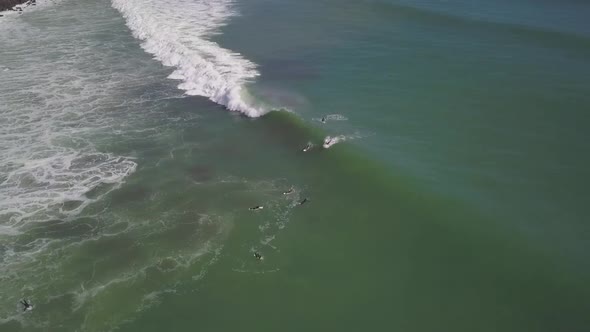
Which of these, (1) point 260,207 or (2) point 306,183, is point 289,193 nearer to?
(2) point 306,183

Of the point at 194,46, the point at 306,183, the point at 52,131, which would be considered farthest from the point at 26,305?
the point at 194,46

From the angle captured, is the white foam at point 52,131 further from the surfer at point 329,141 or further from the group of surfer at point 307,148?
the surfer at point 329,141

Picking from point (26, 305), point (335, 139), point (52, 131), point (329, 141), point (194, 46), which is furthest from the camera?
point (194, 46)

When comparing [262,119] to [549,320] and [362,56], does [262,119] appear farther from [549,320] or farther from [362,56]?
[549,320]

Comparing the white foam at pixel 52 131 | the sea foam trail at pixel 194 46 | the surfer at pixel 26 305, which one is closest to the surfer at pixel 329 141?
the sea foam trail at pixel 194 46

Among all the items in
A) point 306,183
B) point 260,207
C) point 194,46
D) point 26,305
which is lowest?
point 26,305

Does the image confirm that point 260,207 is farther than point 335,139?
No

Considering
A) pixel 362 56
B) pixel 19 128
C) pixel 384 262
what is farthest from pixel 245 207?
pixel 362 56
